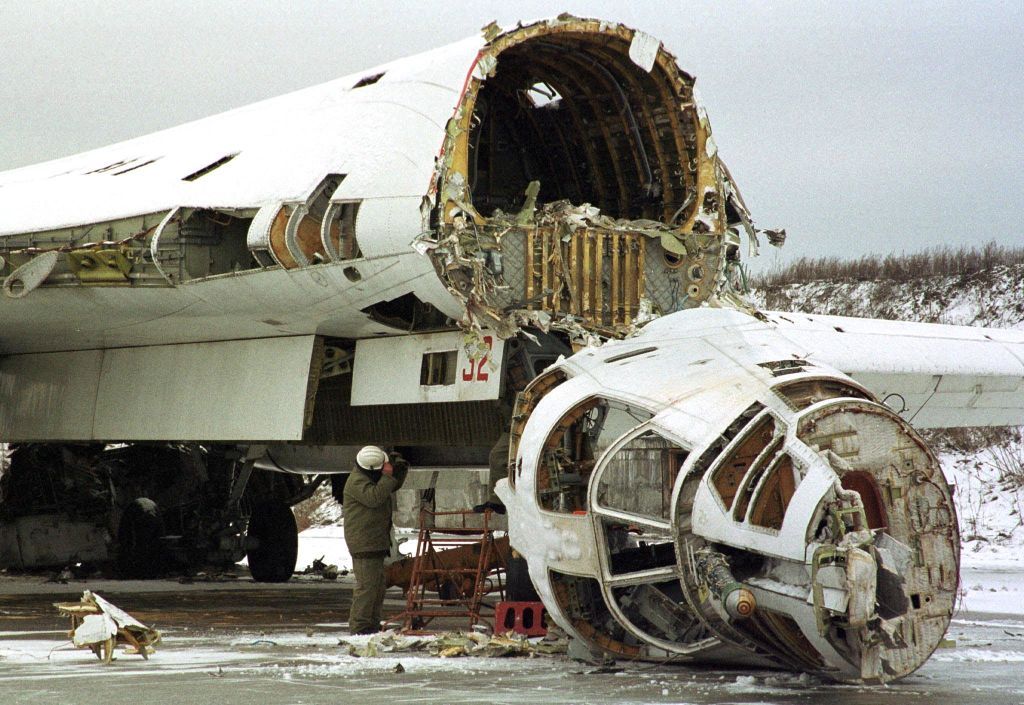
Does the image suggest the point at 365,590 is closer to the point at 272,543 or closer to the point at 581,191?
the point at 581,191

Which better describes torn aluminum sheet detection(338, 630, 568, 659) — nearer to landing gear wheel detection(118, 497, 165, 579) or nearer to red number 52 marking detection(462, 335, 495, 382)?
red number 52 marking detection(462, 335, 495, 382)

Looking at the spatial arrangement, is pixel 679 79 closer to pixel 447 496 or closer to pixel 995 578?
pixel 447 496

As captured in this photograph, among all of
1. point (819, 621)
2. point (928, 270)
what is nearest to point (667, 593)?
point (819, 621)

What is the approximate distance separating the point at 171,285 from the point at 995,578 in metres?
11.1

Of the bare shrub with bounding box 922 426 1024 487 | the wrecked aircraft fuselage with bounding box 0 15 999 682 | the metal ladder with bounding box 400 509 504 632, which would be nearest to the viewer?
the wrecked aircraft fuselage with bounding box 0 15 999 682

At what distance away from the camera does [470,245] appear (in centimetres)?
1178

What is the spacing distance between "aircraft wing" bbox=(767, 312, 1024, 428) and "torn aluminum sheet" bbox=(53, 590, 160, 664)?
200 inches

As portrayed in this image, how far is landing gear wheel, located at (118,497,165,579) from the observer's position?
19.3 metres

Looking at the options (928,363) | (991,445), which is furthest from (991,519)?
(928,363)

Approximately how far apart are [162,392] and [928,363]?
26.6 ft

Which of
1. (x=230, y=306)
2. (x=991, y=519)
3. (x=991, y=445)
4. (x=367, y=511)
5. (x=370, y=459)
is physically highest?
(x=991, y=445)

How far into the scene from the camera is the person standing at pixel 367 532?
1139 centimetres

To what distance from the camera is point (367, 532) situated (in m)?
11.4

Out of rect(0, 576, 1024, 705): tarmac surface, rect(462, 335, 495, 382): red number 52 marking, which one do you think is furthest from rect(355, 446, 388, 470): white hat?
rect(0, 576, 1024, 705): tarmac surface
